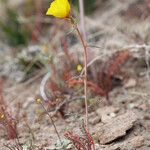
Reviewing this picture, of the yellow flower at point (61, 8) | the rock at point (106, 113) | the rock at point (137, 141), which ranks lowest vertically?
the rock at point (106, 113)

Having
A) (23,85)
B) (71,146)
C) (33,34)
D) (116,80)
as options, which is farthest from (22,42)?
(71,146)

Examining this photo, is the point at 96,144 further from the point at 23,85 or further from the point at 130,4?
the point at 130,4

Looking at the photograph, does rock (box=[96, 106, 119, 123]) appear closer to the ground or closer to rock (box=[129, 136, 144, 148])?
the ground

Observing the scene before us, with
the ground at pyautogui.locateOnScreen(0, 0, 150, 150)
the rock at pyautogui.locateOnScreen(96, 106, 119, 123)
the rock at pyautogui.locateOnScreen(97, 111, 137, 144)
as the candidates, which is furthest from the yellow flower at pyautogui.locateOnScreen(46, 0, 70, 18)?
the rock at pyautogui.locateOnScreen(96, 106, 119, 123)

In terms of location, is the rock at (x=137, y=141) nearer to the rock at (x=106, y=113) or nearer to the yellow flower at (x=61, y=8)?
the rock at (x=106, y=113)

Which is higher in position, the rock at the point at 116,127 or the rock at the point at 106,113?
the rock at the point at 116,127

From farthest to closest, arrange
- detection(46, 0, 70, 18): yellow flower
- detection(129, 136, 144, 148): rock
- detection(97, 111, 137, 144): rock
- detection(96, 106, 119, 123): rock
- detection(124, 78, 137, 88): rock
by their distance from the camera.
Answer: detection(124, 78, 137, 88): rock
detection(96, 106, 119, 123): rock
detection(97, 111, 137, 144): rock
detection(129, 136, 144, 148): rock
detection(46, 0, 70, 18): yellow flower

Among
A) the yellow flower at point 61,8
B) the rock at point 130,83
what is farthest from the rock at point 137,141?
the rock at point 130,83
